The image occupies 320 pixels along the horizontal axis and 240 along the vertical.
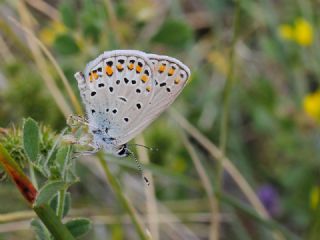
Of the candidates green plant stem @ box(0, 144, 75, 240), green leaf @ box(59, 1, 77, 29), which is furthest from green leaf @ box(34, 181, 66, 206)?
green leaf @ box(59, 1, 77, 29)

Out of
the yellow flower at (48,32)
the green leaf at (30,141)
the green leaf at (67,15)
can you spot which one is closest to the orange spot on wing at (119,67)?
the green leaf at (30,141)

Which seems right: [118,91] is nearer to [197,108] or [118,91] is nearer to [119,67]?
[119,67]

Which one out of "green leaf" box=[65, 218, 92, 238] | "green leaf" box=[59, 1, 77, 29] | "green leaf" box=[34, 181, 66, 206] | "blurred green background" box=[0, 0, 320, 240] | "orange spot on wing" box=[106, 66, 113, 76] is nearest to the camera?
"green leaf" box=[34, 181, 66, 206]

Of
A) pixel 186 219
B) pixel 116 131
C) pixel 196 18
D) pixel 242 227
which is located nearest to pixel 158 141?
pixel 186 219

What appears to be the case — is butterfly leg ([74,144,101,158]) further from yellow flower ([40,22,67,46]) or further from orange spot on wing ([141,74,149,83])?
yellow flower ([40,22,67,46])

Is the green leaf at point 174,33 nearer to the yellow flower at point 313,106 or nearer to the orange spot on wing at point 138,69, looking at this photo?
the yellow flower at point 313,106

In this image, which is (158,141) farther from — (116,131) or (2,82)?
(116,131)
